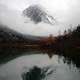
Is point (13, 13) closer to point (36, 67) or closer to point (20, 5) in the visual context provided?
point (20, 5)

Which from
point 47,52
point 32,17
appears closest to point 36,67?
point 47,52

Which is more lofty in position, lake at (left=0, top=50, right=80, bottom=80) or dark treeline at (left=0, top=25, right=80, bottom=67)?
dark treeline at (left=0, top=25, right=80, bottom=67)

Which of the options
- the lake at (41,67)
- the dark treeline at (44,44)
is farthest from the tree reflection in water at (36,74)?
the dark treeline at (44,44)

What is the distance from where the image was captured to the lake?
183 cm

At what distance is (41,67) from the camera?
1839mm

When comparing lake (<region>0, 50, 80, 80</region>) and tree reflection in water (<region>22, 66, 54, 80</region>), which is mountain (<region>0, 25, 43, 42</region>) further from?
tree reflection in water (<region>22, 66, 54, 80</region>)

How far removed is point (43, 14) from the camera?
6.16ft

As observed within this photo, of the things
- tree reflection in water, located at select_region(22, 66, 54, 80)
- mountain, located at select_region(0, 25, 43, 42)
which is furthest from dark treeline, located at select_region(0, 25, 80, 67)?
tree reflection in water, located at select_region(22, 66, 54, 80)

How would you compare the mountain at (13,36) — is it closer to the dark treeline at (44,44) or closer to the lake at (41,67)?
the dark treeline at (44,44)

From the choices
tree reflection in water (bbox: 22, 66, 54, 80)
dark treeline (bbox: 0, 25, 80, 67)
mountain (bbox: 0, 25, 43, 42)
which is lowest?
tree reflection in water (bbox: 22, 66, 54, 80)

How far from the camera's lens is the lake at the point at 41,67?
5.99ft

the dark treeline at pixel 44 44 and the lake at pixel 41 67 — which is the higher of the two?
the dark treeline at pixel 44 44

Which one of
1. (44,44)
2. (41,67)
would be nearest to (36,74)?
(41,67)

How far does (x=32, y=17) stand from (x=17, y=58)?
0.33m
